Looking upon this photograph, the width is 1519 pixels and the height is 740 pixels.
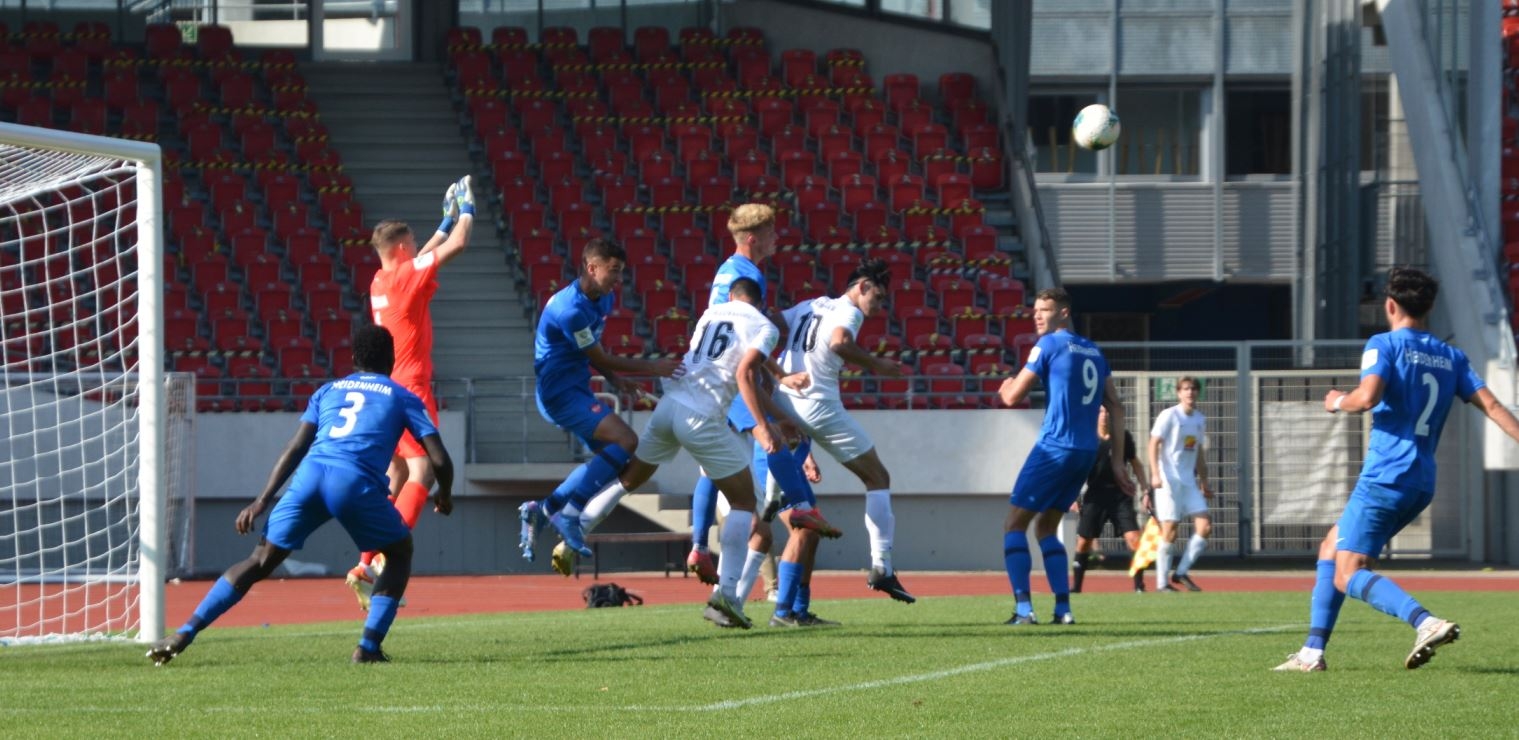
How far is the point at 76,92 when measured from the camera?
25125mm

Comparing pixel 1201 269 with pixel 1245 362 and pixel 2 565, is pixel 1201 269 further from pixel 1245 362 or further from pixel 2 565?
pixel 2 565

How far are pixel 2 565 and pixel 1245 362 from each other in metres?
13.6

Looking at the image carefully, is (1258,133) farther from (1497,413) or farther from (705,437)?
(1497,413)

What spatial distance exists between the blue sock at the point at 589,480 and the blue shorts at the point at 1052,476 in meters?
2.40

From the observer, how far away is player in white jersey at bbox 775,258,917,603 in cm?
A: 1121

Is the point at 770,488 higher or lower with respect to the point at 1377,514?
lower

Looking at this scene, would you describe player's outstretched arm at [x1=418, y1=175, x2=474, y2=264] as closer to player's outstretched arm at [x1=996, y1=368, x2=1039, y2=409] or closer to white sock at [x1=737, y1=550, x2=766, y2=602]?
white sock at [x1=737, y1=550, x2=766, y2=602]

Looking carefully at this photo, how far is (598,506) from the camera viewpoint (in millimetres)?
10594

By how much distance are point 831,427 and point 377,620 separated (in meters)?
3.42

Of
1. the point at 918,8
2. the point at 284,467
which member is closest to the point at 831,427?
the point at 284,467

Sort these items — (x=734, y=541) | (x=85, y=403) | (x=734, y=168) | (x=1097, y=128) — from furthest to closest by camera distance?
(x=734, y=168) → (x=85, y=403) → (x=1097, y=128) → (x=734, y=541)

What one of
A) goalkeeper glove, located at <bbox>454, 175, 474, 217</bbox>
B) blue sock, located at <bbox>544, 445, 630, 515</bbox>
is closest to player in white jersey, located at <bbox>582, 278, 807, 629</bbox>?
blue sock, located at <bbox>544, 445, 630, 515</bbox>

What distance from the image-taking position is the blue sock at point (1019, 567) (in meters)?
11.4

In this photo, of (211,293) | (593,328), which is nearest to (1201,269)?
(211,293)
